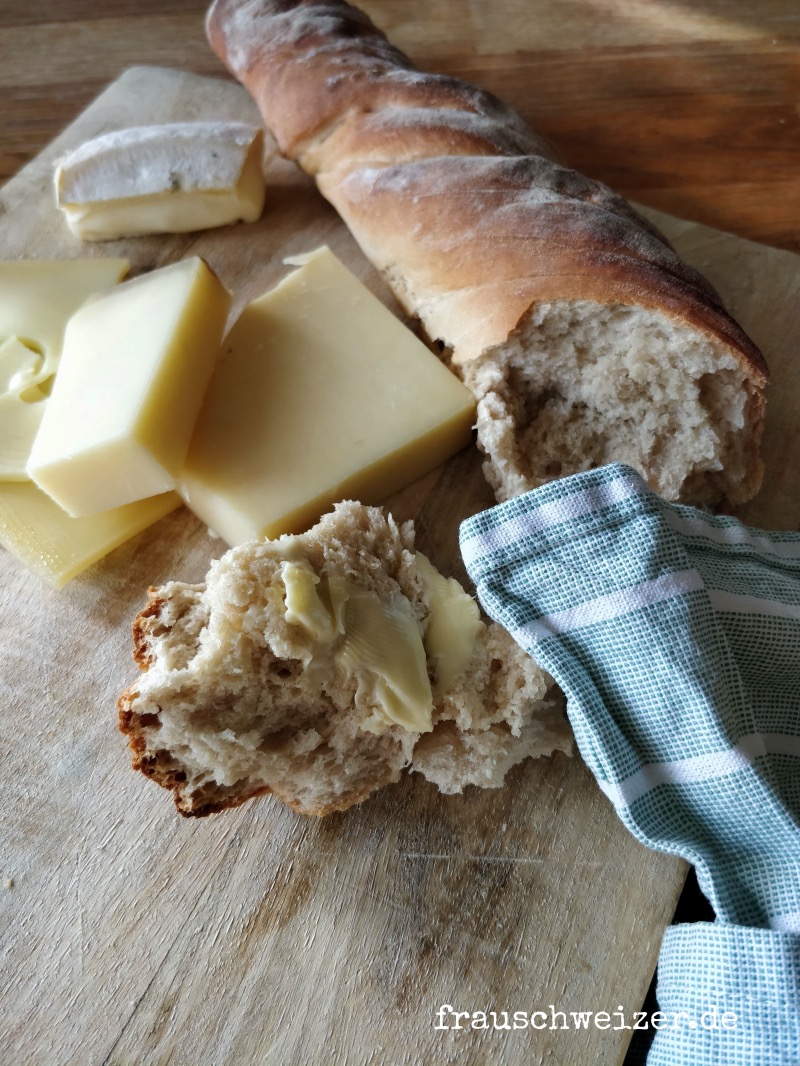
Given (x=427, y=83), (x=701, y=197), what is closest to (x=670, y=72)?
(x=701, y=197)

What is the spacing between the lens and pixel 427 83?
2279 millimetres

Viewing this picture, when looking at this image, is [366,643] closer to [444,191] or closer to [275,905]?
[275,905]

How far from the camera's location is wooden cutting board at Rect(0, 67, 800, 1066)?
160 centimetres

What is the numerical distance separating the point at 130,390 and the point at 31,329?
0.57 m

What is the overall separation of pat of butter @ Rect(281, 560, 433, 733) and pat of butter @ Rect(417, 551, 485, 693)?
4cm

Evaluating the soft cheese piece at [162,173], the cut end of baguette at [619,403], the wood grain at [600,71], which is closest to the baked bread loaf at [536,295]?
the cut end of baguette at [619,403]

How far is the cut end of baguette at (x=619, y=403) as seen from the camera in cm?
192

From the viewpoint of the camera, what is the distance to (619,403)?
80.0 inches

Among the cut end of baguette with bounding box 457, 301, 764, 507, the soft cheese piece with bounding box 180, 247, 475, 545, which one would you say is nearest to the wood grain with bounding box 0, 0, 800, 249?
the cut end of baguette with bounding box 457, 301, 764, 507

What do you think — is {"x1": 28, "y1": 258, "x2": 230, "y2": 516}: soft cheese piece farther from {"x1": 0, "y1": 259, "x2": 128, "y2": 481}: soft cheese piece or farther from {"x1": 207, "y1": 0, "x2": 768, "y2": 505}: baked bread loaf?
{"x1": 207, "y1": 0, "x2": 768, "y2": 505}: baked bread loaf

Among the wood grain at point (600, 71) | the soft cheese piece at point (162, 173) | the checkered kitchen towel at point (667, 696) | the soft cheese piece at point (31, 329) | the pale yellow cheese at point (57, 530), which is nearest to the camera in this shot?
the checkered kitchen towel at point (667, 696)

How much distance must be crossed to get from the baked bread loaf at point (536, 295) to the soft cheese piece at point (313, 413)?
0.46ft

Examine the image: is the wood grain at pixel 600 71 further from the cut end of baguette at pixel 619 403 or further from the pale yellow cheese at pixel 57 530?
the pale yellow cheese at pixel 57 530

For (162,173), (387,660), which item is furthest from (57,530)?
(162,173)
